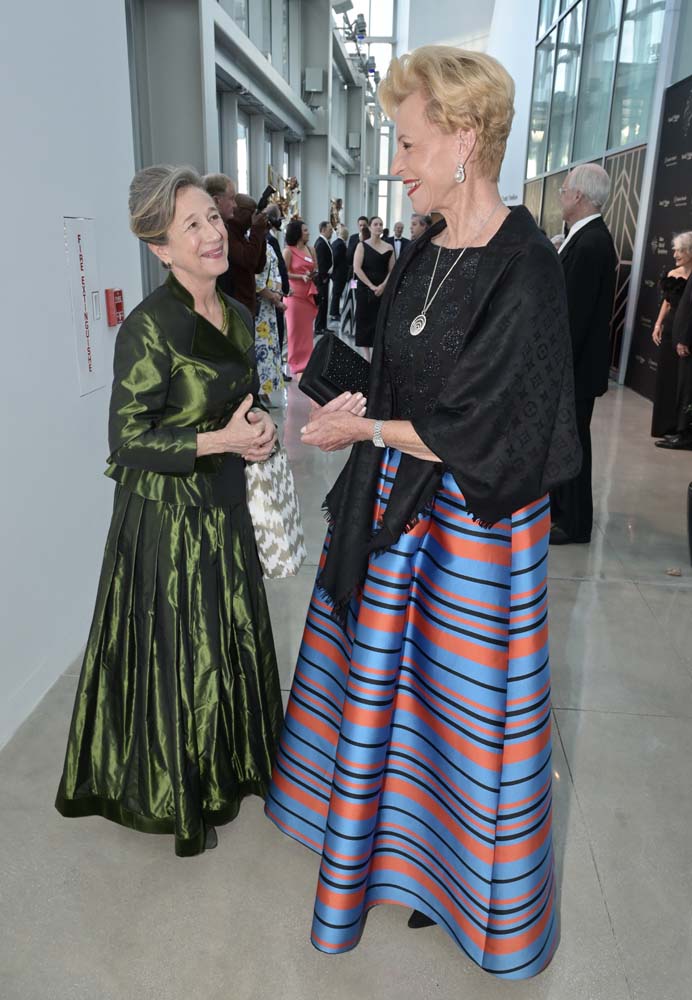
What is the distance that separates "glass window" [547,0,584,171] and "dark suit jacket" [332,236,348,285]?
3.70m

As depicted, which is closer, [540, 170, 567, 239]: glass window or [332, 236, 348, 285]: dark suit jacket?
[540, 170, 567, 239]: glass window

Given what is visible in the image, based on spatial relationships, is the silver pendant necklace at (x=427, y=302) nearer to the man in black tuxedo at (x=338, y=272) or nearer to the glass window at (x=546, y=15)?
the man in black tuxedo at (x=338, y=272)

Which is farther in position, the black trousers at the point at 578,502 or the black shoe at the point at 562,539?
the black shoe at the point at 562,539

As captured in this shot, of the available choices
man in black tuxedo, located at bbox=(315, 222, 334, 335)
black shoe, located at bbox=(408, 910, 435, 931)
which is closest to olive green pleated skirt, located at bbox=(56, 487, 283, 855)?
black shoe, located at bbox=(408, 910, 435, 931)

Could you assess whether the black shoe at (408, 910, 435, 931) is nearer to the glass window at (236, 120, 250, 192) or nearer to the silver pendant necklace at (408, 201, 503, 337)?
the silver pendant necklace at (408, 201, 503, 337)

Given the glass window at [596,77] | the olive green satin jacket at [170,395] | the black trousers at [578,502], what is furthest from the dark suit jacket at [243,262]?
the glass window at [596,77]

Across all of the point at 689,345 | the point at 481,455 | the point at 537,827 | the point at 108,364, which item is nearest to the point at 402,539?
the point at 481,455

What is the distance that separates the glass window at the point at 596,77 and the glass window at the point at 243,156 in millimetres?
4716

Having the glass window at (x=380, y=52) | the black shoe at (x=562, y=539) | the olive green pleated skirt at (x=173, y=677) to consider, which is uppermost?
the glass window at (x=380, y=52)

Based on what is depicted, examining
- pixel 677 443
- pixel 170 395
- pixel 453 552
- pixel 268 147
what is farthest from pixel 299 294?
pixel 453 552

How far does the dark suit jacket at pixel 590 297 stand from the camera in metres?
3.51

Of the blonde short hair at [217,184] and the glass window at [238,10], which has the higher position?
the glass window at [238,10]

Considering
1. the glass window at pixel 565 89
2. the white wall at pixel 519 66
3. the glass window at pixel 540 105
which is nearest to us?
the glass window at pixel 565 89

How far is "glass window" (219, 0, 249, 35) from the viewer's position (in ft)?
24.6
